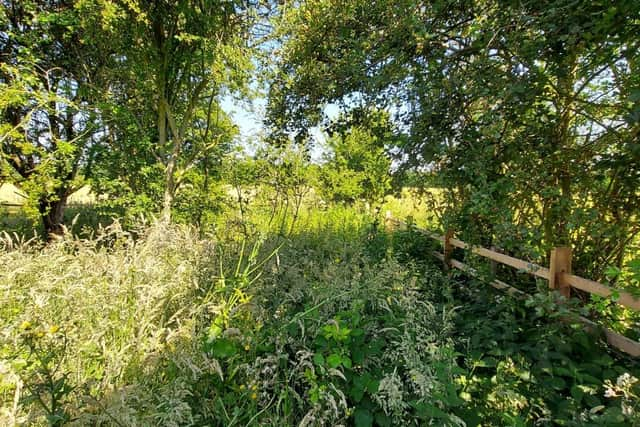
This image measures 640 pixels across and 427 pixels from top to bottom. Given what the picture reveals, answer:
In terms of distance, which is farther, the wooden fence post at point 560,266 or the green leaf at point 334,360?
the wooden fence post at point 560,266

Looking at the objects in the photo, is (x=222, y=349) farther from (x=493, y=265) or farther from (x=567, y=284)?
(x=493, y=265)

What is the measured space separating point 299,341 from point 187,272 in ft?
3.13

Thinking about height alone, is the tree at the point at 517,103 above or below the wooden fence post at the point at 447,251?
above

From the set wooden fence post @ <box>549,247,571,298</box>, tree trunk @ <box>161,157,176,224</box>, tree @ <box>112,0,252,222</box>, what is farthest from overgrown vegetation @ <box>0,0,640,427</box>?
tree trunk @ <box>161,157,176,224</box>

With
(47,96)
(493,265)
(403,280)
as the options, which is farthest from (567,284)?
(47,96)

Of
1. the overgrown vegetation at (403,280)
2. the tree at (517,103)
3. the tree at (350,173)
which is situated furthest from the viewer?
the tree at (350,173)

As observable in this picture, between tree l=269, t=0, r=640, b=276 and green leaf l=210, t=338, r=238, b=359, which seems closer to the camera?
green leaf l=210, t=338, r=238, b=359

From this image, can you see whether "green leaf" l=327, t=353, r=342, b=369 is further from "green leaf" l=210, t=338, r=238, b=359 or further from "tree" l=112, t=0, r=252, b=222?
"tree" l=112, t=0, r=252, b=222

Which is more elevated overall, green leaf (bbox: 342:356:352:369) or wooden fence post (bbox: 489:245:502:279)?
wooden fence post (bbox: 489:245:502:279)

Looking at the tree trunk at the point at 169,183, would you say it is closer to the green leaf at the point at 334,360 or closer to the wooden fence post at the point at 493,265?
the green leaf at the point at 334,360

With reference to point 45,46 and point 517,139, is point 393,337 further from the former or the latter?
point 45,46

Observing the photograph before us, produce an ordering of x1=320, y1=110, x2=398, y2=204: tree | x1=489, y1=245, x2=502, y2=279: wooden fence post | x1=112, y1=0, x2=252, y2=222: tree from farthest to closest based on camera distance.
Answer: x1=320, y1=110, x2=398, y2=204: tree < x1=112, y1=0, x2=252, y2=222: tree < x1=489, y1=245, x2=502, y2=279: wooden fence post

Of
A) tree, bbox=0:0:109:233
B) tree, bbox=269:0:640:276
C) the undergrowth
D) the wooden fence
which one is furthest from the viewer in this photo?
tree, bbox=0:0:109:233

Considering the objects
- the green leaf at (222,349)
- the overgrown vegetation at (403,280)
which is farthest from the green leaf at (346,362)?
the green leaf at (222,349)
